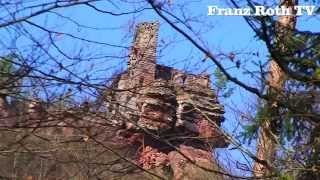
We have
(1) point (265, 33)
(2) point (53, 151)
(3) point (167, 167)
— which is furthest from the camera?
(3) point (167, 167)

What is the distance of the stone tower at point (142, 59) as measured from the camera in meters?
5.51

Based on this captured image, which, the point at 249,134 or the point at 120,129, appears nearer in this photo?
the point at 120,129

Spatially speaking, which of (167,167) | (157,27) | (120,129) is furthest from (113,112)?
(167,167)

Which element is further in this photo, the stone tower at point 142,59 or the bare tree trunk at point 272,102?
the stone tower at point 142,59

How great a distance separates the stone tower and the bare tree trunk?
1.07 metres

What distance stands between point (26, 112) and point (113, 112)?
0.76 meters

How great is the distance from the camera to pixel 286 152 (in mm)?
5777

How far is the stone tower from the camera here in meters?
5.51

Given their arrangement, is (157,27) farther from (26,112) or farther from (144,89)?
(26,112)

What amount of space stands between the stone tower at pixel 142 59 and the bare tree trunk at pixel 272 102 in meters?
1.07

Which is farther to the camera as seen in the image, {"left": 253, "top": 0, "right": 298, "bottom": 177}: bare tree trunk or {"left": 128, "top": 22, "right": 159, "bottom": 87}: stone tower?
{"left": 128, "top": 22, "right": 159, "bottom": 87}: stone tower

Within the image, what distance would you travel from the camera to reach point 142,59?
18.3 feet

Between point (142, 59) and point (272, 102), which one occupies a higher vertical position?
point (142, 59)

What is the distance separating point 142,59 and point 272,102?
47.4 inches
